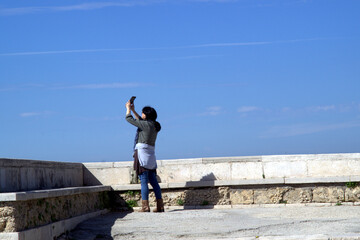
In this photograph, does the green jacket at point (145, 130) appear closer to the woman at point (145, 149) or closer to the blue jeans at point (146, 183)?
the woman at point (145, 149)

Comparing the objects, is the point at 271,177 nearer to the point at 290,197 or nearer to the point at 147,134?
the point at 290,197

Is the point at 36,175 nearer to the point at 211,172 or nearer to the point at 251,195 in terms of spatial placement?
the point at 211,172

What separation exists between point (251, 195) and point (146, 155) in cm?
253

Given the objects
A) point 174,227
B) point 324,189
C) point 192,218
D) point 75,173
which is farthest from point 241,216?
point 75,173

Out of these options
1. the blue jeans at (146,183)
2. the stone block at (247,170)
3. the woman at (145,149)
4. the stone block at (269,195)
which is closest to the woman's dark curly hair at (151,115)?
the woman at (145,149)

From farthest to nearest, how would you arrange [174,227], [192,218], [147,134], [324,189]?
[324,189]
[147,134]
[192,218]
[174,227]

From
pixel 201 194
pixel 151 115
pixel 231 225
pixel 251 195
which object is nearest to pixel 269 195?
pixel 251 195

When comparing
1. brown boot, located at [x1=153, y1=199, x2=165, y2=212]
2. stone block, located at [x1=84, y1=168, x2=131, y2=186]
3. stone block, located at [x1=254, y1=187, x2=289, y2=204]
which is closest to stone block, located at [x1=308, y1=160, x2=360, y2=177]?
stone block, located at [x1=254, y1=187, x2=289, y2=204]

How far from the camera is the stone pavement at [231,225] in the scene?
8227mm

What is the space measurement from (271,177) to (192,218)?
2.89m

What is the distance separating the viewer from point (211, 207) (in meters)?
11.8

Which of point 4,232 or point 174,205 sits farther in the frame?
point 174,205

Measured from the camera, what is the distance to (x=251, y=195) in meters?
11.9

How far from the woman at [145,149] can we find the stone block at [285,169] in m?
2.53
